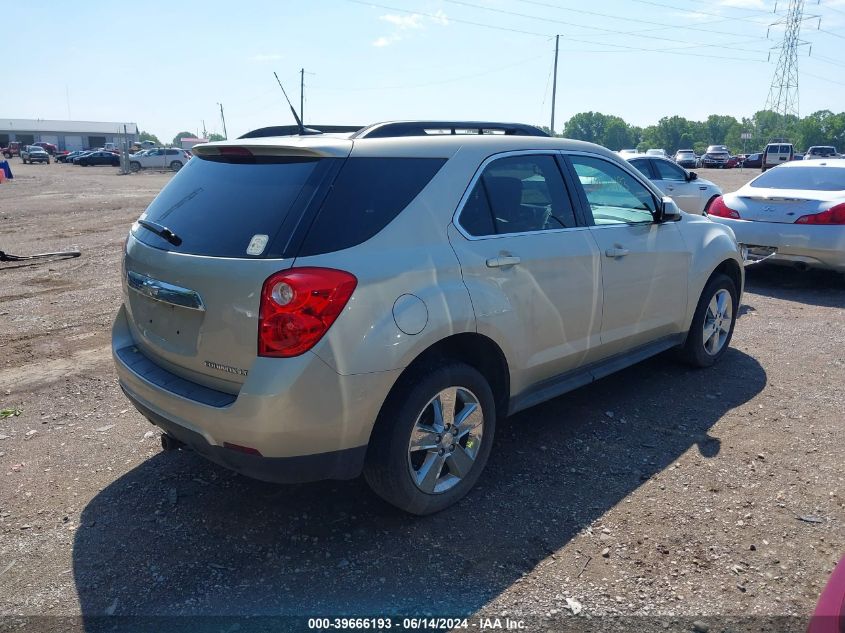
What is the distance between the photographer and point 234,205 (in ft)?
10.4

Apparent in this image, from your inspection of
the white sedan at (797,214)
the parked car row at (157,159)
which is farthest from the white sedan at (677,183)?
the parked car row at (157,159)

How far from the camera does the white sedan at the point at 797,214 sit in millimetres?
7934

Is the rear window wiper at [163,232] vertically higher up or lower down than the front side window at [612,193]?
lower down

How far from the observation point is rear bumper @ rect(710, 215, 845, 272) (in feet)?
25.9

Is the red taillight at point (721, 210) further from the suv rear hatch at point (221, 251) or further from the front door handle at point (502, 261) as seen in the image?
the suv rear hatch at point (221, 251)

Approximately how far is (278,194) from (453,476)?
1.63 meters

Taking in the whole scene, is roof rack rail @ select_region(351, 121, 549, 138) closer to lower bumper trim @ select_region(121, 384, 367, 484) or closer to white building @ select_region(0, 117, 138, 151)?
lower bumper trim @ select_region(121, 384, 367, 484)

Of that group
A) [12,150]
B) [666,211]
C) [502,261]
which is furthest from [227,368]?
[12,150]

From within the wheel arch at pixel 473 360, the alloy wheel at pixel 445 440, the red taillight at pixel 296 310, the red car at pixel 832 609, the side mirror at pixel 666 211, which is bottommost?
the alloy wheel at pixel 445 440

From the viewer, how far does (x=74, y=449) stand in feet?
13.7

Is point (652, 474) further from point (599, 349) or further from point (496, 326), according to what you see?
point (496, 326)

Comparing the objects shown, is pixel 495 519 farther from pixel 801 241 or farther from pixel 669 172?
pixel 669 172

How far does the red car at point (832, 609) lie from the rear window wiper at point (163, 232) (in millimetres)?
2828

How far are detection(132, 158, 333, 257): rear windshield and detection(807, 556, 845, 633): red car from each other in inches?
89.2
